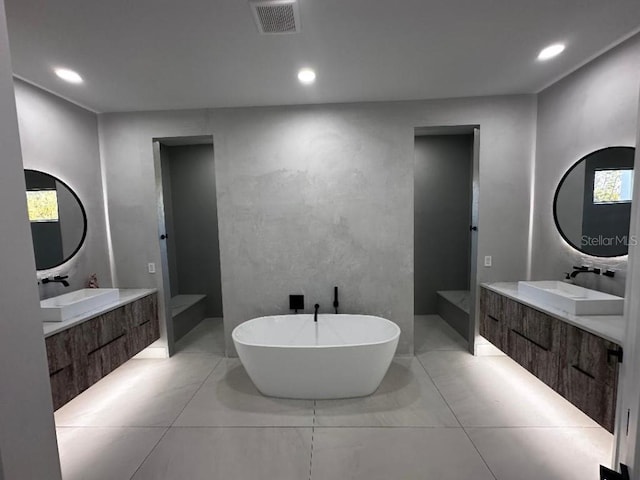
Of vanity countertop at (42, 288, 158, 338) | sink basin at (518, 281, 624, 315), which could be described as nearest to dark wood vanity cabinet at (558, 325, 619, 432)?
sink basin at (518, 281, 624, 315)

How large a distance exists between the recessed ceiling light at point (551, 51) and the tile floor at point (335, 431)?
2800mm

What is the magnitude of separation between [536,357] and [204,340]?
11.7 ft

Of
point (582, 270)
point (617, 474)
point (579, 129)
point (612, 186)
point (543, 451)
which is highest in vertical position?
point (579, 129)

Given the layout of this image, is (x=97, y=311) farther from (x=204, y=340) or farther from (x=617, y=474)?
(x=617, y=474)

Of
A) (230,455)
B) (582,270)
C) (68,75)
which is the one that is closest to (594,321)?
(582,270)

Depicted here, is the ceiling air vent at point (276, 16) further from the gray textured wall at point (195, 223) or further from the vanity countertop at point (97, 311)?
the gray textured wall at point (195, 223)

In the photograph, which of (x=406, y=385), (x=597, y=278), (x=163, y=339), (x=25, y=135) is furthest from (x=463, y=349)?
(x=25, y=135)

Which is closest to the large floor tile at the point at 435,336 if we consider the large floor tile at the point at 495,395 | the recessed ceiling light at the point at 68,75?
the large floor tile at the point at 495,395

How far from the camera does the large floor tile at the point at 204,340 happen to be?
11.4 ft

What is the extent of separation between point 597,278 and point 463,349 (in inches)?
59.6

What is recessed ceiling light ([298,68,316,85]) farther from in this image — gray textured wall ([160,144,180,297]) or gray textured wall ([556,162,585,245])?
gray textured wall ([160,144,180,297])

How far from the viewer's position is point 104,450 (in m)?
2.00

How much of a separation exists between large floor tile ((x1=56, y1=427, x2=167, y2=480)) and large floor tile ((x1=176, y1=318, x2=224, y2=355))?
4.16ft

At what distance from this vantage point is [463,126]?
2.98 m
